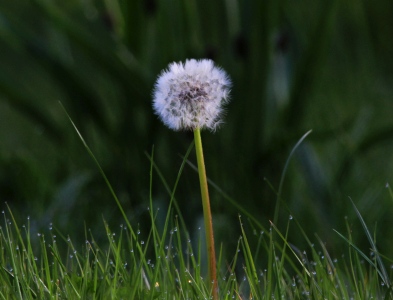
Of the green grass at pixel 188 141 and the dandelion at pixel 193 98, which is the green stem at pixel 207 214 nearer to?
the dandelion at pixel 193 98

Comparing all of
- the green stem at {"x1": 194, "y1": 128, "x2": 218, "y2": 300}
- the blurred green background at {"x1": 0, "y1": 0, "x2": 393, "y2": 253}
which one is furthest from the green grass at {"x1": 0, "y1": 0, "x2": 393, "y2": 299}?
the green stem at {"x1": 194, "y1": 128, "x2": 218, "y2": 300}

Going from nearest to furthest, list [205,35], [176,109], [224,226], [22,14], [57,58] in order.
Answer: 1. [176,109]
2. [224,226]
3. [57,58]
4. [205,35]
5. [22,14]

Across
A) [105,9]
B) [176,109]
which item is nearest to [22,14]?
[105,9]

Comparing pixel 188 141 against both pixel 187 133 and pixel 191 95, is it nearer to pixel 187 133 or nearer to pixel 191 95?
pixel 187 133

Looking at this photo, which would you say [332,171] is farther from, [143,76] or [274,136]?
[143,76]

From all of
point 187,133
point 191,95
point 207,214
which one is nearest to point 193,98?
point 191,95

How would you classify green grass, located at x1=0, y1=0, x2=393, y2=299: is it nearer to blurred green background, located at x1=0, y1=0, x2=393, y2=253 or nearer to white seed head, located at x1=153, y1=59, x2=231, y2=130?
blurred green background, located at x1=0, y1=0, x2=393, y2=253

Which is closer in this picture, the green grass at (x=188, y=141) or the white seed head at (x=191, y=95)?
the white seed head at (x=191, y=95)

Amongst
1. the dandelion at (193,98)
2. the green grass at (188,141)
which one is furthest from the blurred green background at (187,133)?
the dandelion at (193,98)
